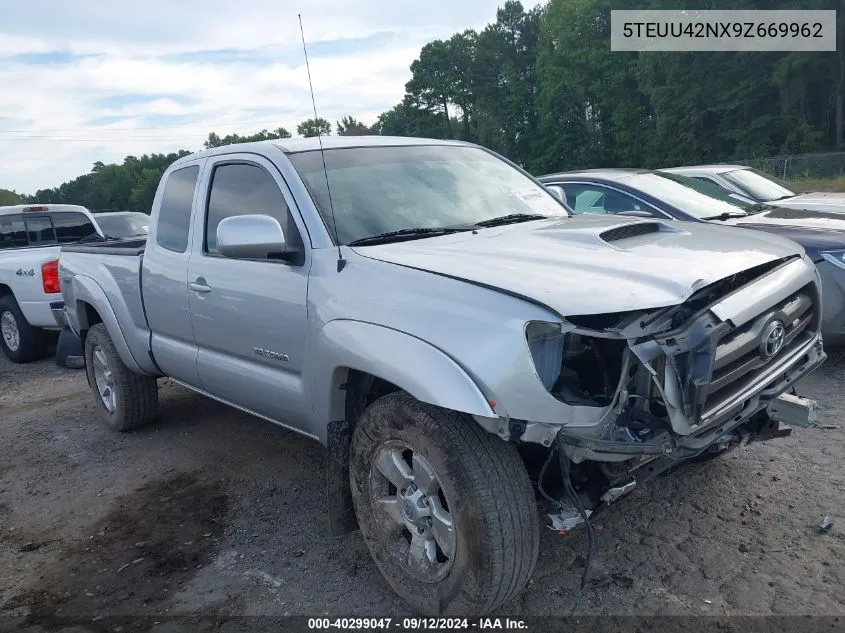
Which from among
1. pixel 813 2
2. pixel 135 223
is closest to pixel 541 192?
pixel 135 223

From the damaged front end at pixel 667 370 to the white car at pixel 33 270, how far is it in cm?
698

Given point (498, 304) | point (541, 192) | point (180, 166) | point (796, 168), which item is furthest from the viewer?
point (796, 168)

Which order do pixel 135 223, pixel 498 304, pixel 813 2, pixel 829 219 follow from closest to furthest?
pixel 498 304 < pixel 829 219 < pixel 135 223 < pixel 813 2

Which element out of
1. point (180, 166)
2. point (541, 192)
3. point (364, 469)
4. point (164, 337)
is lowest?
point (364, 469)

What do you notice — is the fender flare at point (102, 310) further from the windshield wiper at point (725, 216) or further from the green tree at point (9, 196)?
the green tree at point (9, 196)

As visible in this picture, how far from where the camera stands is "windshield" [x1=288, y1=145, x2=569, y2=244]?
3482 mm

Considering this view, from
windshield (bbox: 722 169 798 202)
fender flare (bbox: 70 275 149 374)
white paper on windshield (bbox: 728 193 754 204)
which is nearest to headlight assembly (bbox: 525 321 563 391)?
fender flare (bbox: 70 275 149 374)

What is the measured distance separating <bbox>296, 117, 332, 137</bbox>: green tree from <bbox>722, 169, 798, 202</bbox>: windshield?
5.59 metres

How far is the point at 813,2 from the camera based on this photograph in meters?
35.2

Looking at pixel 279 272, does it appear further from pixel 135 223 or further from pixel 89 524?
pixel 135 223

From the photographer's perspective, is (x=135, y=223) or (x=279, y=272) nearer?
(x=279, y=272)

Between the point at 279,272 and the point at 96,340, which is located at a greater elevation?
the point at 279,272

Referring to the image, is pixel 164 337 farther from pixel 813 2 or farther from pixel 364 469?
pixel 813 2

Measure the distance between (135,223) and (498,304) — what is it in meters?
10.1
